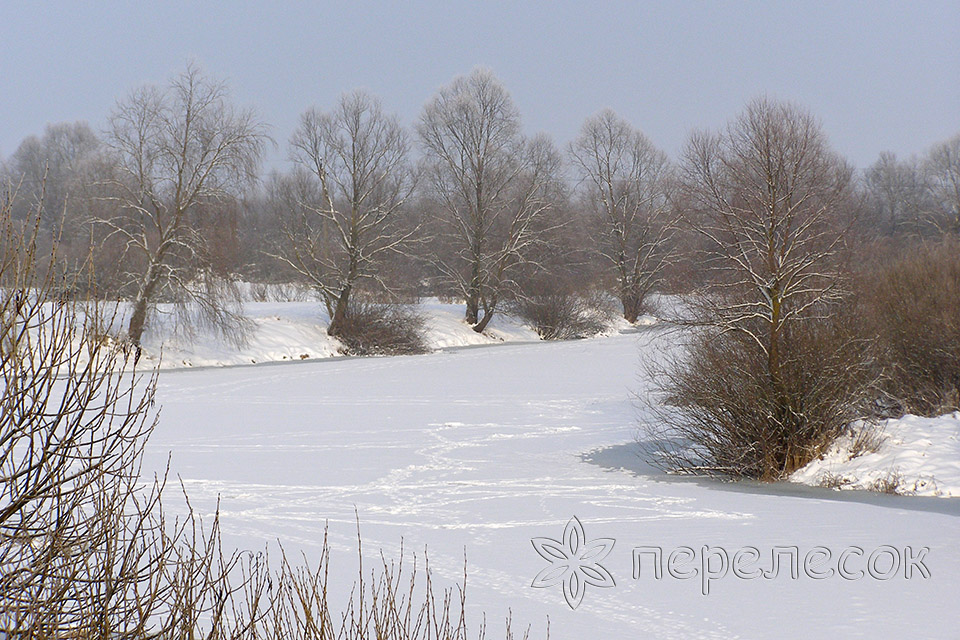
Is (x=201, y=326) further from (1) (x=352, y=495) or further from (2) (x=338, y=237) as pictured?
(1) (x=352, y=495)

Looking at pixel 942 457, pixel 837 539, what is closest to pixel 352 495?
Result: pixel 837 539

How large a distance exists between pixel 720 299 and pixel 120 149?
20.3 meters

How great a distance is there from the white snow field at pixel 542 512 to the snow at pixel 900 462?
1.64 feet

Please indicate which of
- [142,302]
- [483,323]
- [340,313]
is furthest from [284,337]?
[483,323]

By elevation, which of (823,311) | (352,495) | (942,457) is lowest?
(352,495)

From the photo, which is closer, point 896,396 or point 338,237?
point 896,396

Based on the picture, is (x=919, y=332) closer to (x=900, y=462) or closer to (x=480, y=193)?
(x=900, y=462)

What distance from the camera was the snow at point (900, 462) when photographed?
11.1 m

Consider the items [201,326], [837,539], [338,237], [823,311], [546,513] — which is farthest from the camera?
[338,237]

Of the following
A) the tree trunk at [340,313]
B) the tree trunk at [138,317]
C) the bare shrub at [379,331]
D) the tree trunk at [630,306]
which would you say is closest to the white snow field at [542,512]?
the tree trunk at [138,317]

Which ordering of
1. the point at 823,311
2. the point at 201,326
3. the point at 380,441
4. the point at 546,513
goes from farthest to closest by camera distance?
1. the point at 201,326
2. the point at 380,441
3. the point at 823,311
4. the point at 546,513

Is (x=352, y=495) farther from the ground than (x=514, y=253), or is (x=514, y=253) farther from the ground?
(x=514, y=253)

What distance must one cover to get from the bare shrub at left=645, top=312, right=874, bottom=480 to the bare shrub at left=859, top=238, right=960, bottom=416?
7.86 feet

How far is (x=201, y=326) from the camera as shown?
2983cm
